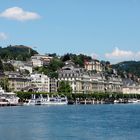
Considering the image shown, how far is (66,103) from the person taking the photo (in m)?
167

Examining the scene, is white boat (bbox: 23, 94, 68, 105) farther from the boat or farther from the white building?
the white building

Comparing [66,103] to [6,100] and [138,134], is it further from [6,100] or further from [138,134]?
[138,134]

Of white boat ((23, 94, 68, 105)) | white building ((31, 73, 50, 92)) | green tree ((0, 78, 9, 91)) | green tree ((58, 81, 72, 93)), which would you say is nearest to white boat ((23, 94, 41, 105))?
white boat ((23, 94, 68, 105))

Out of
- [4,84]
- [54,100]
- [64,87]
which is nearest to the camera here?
[54,100]

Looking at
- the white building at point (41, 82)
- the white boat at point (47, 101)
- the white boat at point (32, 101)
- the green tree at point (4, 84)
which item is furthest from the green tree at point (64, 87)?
the white boat at point (32, 101)

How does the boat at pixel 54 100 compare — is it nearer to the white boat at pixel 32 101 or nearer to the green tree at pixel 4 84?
the white boat at pixel 32 101

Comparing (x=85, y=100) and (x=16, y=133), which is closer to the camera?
(x=16, y=133)

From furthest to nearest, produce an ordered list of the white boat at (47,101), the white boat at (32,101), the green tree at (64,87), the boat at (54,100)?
the green tree at (64,87)
the boat at (54,100)
the white boat at (47,101)
the white boat at (32,101)

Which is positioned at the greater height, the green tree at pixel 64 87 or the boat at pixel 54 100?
the green tree at pixel 64 87

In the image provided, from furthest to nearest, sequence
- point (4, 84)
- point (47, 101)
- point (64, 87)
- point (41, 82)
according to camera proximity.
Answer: point (41, 82) < point (64, 87) < point (4, 84) < point (47, 101)

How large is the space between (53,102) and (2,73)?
74.5ft

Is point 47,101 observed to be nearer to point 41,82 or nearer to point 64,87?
point 64,87

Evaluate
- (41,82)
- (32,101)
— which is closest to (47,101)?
(32,101)

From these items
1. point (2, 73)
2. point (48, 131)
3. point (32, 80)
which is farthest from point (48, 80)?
point (48, 131)
